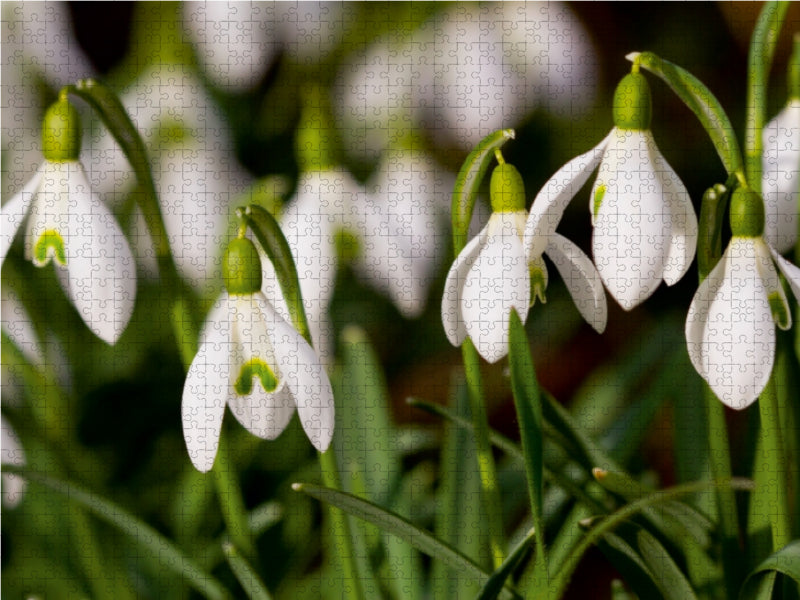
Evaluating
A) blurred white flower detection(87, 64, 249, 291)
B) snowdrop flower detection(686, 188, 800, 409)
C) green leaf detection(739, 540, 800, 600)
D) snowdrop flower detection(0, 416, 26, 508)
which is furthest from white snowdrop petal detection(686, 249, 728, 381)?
blurred white flower detection(87, 64, 249, 291)

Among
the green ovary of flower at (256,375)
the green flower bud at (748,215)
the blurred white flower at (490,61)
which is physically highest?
the blurred white flower at (490,61)

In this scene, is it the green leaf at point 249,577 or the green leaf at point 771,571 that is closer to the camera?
the green leaf at point 771,571

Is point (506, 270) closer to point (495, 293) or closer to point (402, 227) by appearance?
point (495, 293)

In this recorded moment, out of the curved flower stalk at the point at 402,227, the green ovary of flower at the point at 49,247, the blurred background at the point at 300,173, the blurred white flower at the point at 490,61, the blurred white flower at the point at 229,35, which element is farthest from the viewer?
the blurred white flower at the point at 229,35

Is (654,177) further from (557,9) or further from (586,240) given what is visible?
(586,240)

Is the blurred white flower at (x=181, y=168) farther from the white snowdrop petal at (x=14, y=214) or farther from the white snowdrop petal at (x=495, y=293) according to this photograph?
the white snowdrop petal at (x=495, y=293)

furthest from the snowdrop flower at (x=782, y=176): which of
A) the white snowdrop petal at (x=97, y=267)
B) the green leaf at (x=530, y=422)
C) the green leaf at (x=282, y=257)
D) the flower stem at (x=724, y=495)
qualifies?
the white snowdrop petal at (x=97, y=267)
